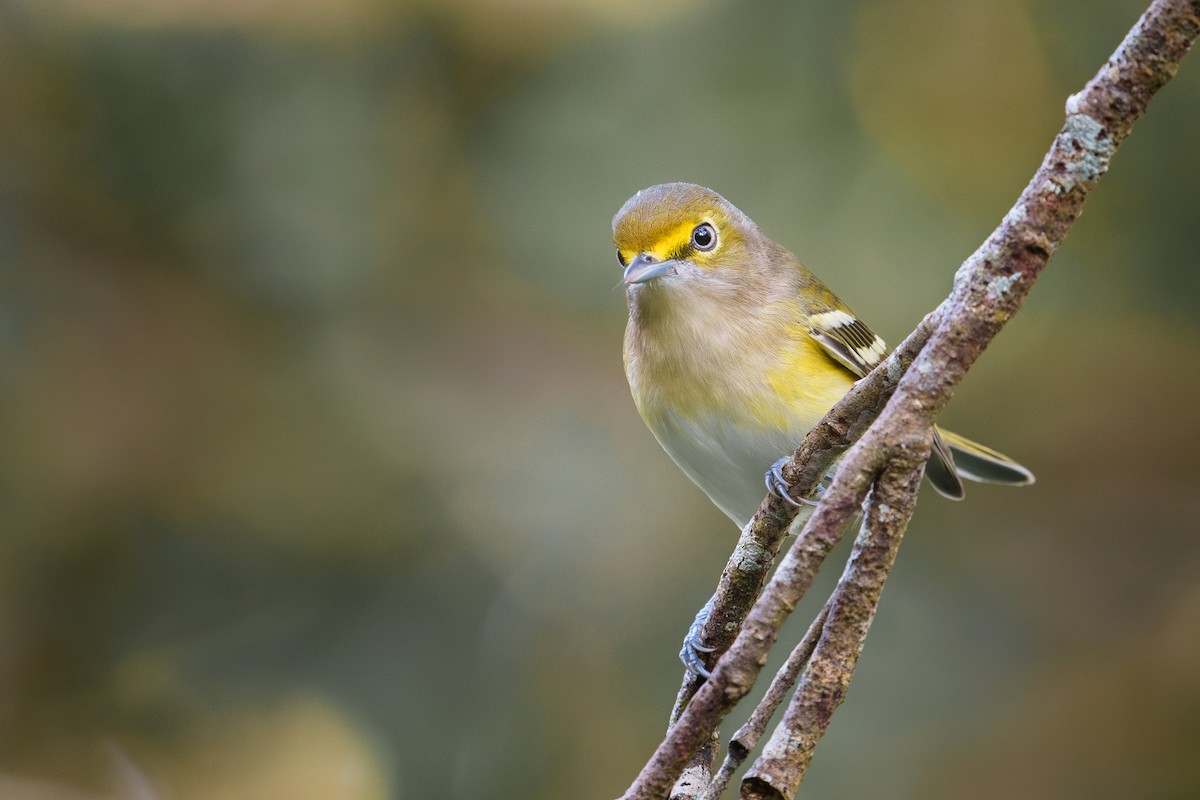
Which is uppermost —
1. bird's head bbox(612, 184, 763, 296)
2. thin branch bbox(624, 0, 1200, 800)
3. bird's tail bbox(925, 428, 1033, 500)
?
bird's tail bbox(925, 428, 1033, 500)

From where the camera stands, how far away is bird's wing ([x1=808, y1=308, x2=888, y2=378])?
7.54 feet

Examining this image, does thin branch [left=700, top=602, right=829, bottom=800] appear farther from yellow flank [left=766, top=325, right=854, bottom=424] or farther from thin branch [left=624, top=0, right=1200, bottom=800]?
yellow flank [left=766, top=325, right=854, bottom=424]

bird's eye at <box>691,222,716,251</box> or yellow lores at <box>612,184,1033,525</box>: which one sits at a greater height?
bird's eye at <box>691,222,716,251</box>

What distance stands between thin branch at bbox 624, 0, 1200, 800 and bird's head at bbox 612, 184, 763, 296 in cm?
134

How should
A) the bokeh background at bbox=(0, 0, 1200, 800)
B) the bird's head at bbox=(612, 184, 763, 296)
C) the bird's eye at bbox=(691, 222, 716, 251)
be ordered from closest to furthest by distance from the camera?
the bird's head at bbox=(612, 184, 763, 296) < the bird's eye at bbox=(691, 222, 716, 251) < the bokeh background at bbox=(0, 0, 1200, 800)

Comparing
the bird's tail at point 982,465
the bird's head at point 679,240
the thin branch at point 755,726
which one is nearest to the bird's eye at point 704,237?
the bird's head at point 679,240

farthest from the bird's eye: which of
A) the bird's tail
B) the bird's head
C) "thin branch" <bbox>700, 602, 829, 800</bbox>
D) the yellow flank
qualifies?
"thin branch" <bbox>700, 602, 829, 800</bbox>

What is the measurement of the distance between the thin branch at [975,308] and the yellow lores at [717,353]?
4.46 ft

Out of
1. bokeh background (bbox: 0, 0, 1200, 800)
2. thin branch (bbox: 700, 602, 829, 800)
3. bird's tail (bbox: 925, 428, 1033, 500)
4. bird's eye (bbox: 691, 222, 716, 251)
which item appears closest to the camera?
thin branch (bbox: 700, 602, 829, 800)

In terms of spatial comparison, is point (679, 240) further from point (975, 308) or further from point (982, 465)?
point (975, 308)

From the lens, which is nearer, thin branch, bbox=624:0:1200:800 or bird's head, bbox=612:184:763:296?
thin branch, bbox=624:0:1200:800

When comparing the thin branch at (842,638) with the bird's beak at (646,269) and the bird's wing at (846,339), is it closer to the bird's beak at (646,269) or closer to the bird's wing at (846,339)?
the bird's beak at (646,269)

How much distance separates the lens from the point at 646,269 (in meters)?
2.11

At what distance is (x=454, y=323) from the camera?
148 inches
